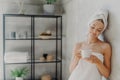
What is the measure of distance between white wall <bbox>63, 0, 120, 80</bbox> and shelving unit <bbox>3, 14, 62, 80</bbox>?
236 millimetres

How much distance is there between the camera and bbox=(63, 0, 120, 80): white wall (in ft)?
4.54

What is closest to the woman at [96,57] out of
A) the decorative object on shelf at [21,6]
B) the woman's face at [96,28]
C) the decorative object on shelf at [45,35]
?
the woman's face at [96,28]

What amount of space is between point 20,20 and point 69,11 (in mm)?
708

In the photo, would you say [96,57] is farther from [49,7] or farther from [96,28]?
[49,7]

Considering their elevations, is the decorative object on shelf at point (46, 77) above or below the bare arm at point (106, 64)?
below

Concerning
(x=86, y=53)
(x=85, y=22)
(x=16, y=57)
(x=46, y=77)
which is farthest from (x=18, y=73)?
(x=86, y=53)

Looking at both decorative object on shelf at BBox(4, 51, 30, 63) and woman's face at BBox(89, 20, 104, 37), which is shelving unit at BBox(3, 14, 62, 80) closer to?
decorative object on shelf at BBox(4, 51, 30, 63)

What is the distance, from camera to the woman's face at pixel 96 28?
4.70 ft

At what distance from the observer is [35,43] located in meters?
2.81

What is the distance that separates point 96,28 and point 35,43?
1.50m

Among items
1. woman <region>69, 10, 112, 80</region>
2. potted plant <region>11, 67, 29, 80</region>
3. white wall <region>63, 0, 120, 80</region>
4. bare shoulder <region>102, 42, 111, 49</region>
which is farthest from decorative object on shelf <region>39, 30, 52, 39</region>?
bare shoulder <region>102, 42, 111, 49</region>

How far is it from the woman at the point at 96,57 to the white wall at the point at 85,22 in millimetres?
49

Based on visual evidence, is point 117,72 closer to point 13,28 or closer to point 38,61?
point 38,61

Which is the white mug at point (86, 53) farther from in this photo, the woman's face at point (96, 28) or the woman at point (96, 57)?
the woman's face at point (96, 28)
